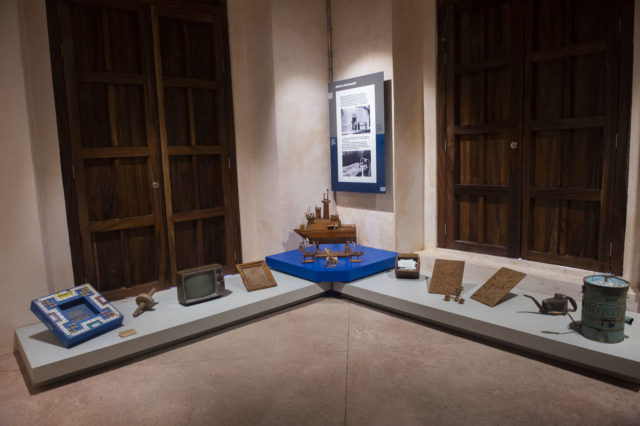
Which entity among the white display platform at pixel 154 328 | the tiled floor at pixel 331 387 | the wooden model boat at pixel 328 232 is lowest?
the tiled floor at pixel 331 387

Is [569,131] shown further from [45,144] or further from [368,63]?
[45,144]

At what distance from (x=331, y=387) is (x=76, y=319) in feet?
7.12

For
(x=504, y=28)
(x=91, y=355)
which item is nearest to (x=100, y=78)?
(x=91, y=355)

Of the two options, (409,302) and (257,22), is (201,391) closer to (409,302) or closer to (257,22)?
(409,302)

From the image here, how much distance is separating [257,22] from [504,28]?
293cm

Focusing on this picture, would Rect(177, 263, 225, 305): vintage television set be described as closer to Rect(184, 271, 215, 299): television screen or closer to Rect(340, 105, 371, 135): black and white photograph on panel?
Rect(184, 271, 215, 299): television screen

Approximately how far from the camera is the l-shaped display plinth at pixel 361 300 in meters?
3.24

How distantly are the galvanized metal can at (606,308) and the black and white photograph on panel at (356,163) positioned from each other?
300 centimetres

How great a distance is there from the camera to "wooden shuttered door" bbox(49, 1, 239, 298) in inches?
184

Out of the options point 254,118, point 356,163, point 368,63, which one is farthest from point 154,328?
point 368,63

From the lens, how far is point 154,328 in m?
3.83

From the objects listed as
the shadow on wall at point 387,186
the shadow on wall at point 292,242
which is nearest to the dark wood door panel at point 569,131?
the shadow on wall at point 387,186

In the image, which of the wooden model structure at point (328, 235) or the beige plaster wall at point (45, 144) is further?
the wooden model structure at point (328, 235)

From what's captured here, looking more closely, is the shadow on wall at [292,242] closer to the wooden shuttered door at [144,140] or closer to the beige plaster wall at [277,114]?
the beige plaster wall at [277,114]
